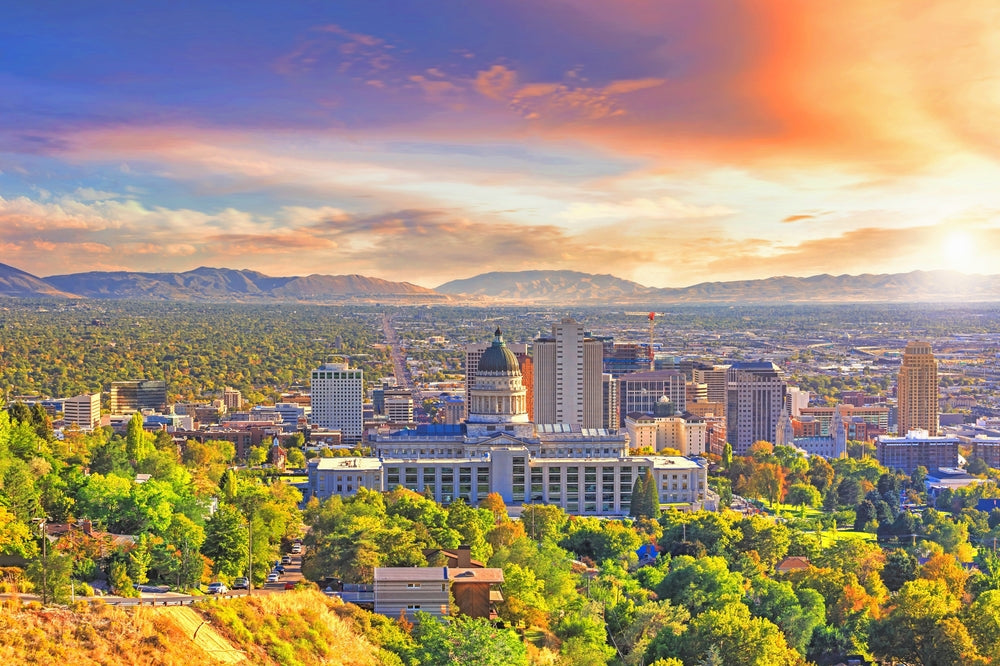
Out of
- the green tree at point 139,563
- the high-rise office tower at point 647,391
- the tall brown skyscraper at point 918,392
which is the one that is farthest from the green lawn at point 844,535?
the tall brown skyscraper at point 918,392

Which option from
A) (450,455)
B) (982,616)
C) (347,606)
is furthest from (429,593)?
(450,455)

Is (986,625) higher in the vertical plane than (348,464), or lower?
lower

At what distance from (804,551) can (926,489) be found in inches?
1296

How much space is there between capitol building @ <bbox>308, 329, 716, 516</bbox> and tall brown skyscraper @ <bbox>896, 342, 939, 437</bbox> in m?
51.1

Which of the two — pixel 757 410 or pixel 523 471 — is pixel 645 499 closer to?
pixel 523 471

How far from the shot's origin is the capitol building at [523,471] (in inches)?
2793

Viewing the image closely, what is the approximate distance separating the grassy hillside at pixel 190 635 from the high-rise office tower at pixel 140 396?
323 feet

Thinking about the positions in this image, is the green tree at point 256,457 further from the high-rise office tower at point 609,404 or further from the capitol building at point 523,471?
the high-rise office tower at point 609,404

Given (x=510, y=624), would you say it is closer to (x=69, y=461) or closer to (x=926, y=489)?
(x=69, y=461)

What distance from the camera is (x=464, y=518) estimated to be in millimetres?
47750

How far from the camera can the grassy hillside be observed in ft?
85.5

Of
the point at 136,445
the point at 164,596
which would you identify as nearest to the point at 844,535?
the point at 136,445

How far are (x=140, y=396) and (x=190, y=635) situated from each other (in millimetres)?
104087

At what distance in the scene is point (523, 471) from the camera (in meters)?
72.0
